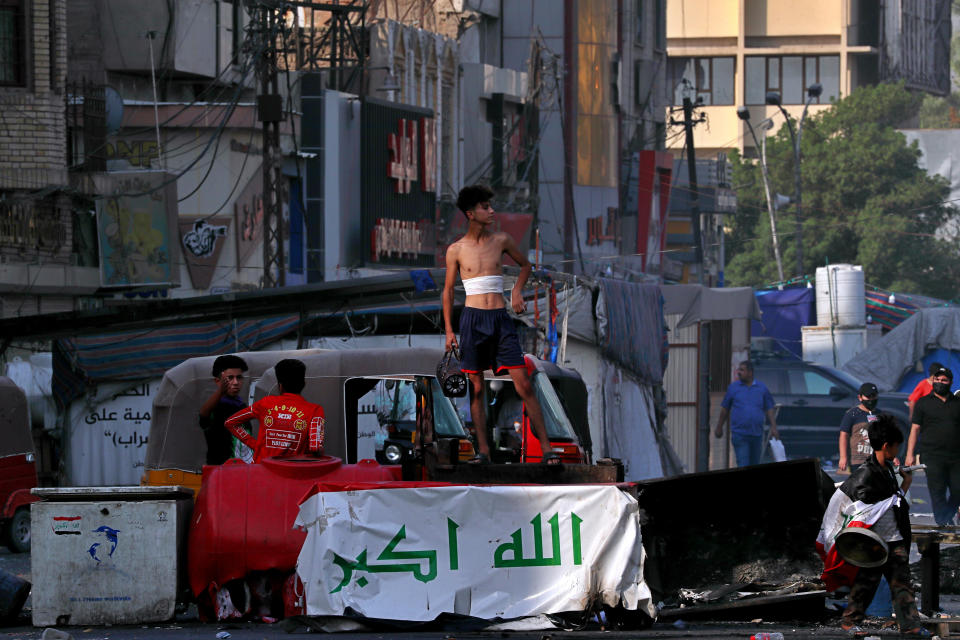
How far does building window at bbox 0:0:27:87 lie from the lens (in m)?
26.0

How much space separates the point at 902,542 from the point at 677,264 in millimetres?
55215

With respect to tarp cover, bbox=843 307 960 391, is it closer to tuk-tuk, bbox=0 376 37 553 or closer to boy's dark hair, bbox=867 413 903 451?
tuk-tuk, bbox=0 376 37 553

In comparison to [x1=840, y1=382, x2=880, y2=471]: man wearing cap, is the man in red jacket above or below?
above

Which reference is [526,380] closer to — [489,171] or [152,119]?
[152,119]

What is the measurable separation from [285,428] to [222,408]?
1.27m

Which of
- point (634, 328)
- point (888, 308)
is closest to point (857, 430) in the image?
point (634, 328)

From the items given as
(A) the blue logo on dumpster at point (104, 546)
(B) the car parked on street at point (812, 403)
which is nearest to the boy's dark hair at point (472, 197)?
(A) the blue logo on dumpster at point (104, 546)

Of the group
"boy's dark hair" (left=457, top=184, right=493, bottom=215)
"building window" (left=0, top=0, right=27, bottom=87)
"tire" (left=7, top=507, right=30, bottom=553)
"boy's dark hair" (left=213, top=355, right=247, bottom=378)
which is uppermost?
"building window" (left=0, top=0, right=27, bottom=87)

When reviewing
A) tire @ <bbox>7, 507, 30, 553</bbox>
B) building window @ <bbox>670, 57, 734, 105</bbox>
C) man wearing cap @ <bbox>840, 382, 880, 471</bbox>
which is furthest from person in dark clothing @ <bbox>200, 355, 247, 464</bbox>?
building window @ <bbox>670, 57, 734, 105</bbox>

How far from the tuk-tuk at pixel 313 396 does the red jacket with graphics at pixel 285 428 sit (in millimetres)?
4966

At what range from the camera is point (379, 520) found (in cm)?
1041

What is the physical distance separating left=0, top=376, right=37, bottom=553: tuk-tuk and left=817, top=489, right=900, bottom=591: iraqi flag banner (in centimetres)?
933

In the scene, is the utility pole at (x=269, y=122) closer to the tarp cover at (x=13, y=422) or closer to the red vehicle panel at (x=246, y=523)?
the tarp cover at (x=13, y=422)

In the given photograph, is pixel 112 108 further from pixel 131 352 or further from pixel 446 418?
pixel 446 418
